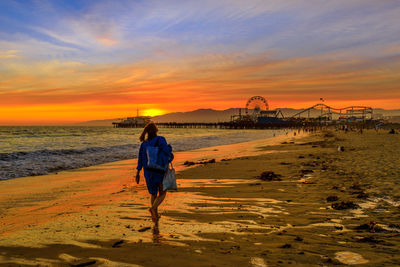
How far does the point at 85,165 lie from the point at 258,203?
542 inches

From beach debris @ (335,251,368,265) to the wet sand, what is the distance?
1cm

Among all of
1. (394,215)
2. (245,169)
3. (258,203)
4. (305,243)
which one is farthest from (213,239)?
(245,169)

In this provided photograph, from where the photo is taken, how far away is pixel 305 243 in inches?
172

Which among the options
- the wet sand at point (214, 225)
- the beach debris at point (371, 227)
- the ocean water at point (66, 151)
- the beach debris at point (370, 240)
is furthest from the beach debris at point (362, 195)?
the ocean water at point (66, 151)

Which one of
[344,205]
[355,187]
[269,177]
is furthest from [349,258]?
[269,177]

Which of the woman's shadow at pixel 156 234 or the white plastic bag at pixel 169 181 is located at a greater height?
the white plastic bag at pixel 169 181

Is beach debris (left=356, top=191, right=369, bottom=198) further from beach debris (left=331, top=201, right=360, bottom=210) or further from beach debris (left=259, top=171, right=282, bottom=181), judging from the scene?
beach debris (left=259, top=171, right=282, bottom=181)

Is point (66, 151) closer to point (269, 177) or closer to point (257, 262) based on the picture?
point (269, 177)

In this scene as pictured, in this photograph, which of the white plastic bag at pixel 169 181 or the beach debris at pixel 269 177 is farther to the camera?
the beach debris at pixel 269 177

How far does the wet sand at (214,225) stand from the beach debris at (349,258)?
13 mm

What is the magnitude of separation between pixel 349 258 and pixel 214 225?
227 cm

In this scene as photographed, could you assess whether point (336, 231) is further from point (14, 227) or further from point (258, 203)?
point (14, 227)

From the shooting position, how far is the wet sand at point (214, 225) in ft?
13.2

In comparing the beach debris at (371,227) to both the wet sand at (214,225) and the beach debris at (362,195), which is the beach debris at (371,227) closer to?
the wet sand at (214,225)
